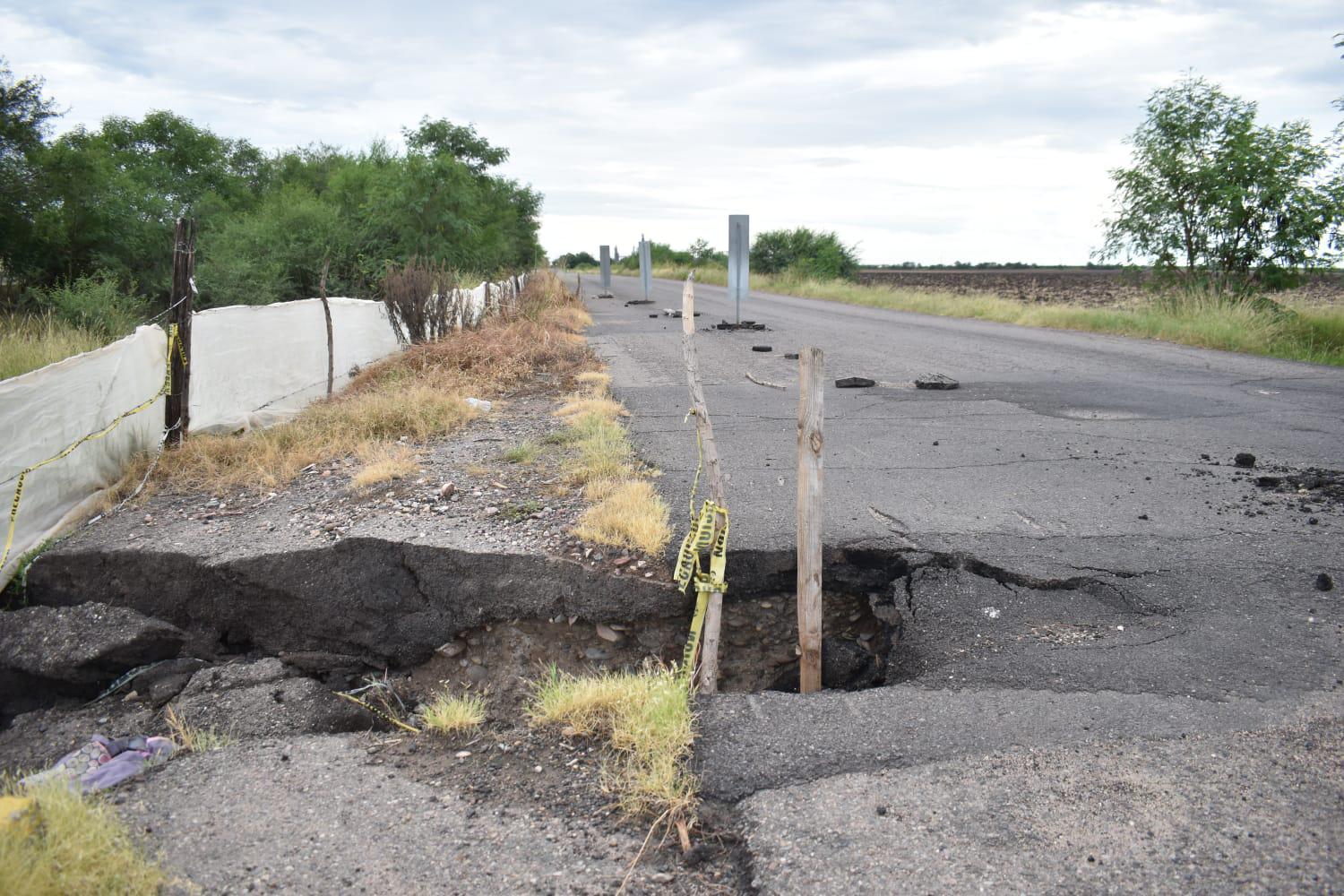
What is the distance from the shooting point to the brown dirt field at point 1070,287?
54.5 feet

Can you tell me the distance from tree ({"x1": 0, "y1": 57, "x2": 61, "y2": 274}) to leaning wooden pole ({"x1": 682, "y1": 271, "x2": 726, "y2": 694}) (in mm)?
16655

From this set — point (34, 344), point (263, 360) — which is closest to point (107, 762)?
point (263, 360)

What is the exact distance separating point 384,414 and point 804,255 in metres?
37.0

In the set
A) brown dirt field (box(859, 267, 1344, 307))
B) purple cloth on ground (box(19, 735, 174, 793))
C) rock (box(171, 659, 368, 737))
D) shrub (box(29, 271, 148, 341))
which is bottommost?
rock (box(171, 659, 368, 737))

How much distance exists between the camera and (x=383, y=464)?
246 inches

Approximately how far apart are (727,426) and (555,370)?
437 cm

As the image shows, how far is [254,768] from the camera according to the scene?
3250 mm

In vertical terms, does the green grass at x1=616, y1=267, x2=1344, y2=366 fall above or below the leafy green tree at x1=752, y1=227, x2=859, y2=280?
below

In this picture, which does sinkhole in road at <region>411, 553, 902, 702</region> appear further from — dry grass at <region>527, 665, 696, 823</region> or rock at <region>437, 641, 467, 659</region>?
dry grass at <region>527, 665, 696, 823</region>

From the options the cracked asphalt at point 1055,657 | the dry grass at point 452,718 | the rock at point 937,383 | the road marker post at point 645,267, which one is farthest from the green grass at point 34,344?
the road marker post at point 645,267

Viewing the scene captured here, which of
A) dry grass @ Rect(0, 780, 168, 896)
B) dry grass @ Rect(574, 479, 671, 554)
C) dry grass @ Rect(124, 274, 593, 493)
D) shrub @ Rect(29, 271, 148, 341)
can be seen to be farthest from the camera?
shrub @ Rect(29, 271, 148, 341)

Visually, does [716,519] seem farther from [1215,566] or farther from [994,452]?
[994,452]

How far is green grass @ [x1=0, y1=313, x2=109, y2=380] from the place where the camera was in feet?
28.3

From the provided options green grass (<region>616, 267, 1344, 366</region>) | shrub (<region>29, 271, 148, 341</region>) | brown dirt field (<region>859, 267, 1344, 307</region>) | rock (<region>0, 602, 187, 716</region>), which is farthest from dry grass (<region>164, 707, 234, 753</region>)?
brown dirt field (<region>859, 267, 1344, 307</region>)
